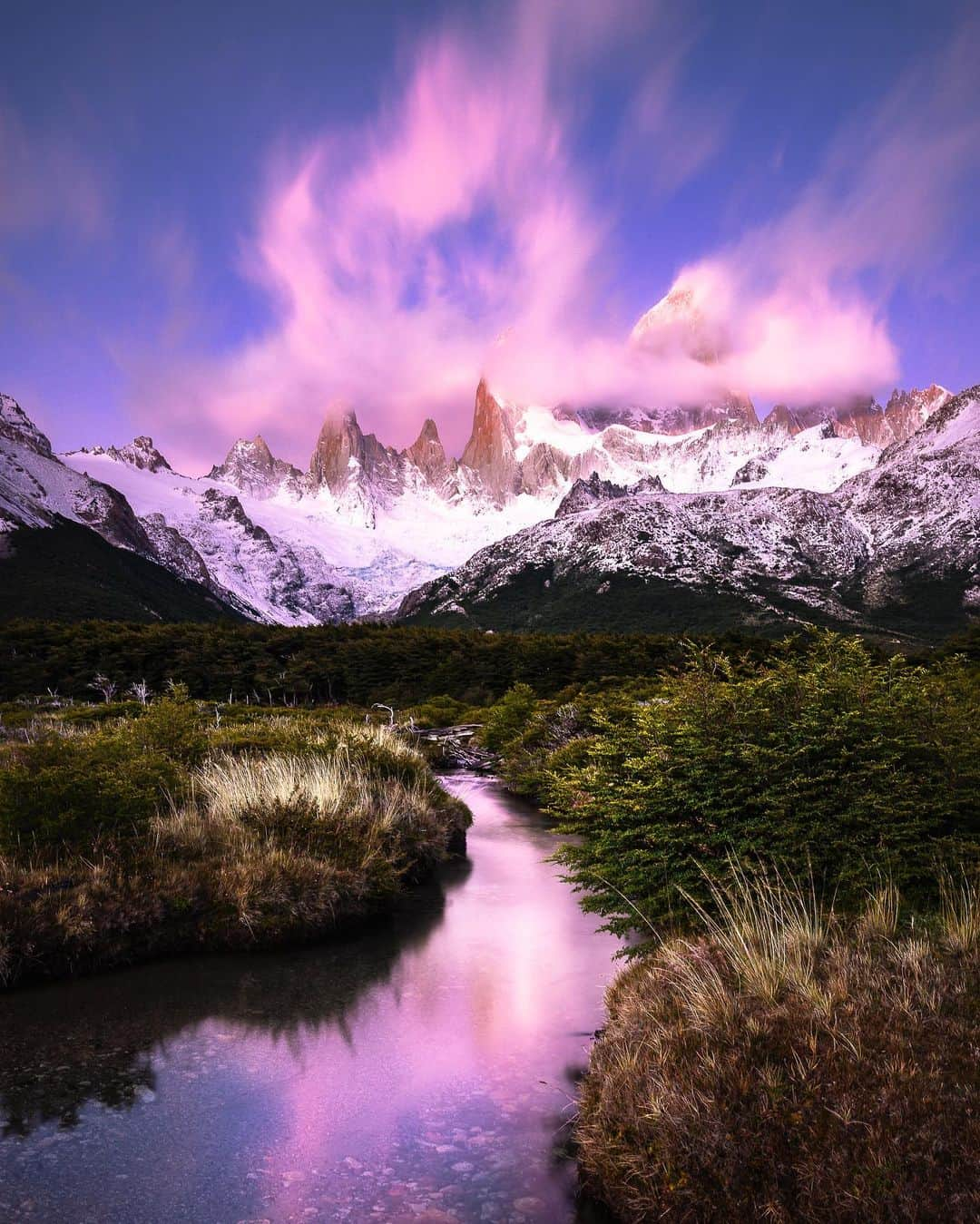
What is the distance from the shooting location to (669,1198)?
18.1 feet

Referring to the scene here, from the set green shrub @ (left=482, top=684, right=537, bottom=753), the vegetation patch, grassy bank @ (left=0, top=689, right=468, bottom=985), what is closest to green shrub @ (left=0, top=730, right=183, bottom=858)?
grassy bank @ (left=0, top=689, right=468, bottom=985)

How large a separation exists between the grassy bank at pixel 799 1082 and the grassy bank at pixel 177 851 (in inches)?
272

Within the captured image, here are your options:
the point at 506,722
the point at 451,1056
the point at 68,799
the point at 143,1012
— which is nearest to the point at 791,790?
the point at 451,1056

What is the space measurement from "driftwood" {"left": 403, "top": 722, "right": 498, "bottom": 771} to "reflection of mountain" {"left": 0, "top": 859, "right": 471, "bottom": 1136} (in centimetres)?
2399

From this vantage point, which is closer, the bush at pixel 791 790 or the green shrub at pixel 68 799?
the bush at pixel 791 790

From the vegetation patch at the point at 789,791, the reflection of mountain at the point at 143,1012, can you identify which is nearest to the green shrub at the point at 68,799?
the reflection of mountain at the point at 143,1012

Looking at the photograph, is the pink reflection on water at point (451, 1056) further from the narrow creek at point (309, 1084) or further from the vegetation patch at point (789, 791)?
the vegetation patch at point (789, 791)

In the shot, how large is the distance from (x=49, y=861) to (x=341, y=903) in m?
4.81

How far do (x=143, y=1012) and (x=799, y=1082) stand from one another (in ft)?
26.9

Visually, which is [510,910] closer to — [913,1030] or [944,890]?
[944,890]

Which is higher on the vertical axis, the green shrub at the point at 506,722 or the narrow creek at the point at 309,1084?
the green shrub at the point at 506,722

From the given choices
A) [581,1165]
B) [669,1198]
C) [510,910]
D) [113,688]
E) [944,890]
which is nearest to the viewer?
[669,1198]

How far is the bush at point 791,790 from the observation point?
373 inches

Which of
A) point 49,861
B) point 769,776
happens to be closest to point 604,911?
point 769,776
